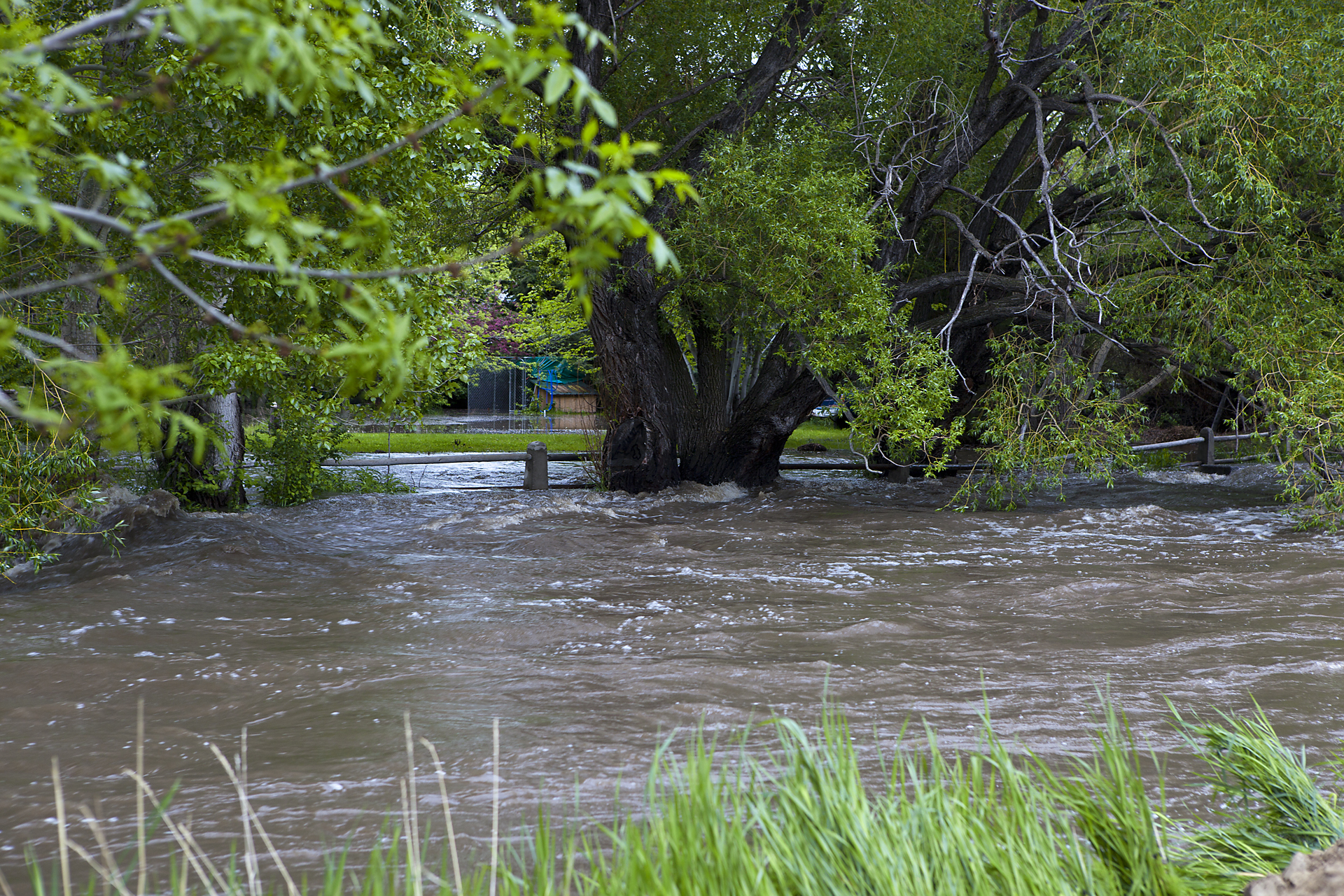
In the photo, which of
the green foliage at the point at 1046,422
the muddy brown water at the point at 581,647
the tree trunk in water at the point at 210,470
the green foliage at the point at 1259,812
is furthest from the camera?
the tree trunk in water at the point at 210,470

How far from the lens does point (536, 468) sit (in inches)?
637

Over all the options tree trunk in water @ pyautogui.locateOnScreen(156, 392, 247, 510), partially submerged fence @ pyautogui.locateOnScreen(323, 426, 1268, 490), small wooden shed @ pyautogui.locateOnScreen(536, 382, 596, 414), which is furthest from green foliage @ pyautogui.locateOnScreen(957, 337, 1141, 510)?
small wooden shed @ pyautogui.locateOnScreen(536, 382, 596, 414)

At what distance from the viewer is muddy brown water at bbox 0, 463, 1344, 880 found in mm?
4836

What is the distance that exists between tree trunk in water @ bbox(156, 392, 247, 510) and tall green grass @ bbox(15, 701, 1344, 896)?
383 inches

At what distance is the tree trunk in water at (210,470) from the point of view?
12.8 meters

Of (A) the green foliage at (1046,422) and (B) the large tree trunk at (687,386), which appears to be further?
(B) the large tree trunk at (687,386)

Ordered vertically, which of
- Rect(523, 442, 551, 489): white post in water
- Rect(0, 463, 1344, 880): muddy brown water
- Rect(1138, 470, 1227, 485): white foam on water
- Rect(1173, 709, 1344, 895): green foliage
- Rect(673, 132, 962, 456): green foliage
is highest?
Rect(673, 132, 962, 456): green foliage

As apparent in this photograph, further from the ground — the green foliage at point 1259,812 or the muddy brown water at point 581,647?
the green foliage at point 1259,812

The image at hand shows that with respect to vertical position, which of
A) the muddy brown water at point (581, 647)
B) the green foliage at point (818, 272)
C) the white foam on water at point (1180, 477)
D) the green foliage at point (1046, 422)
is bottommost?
the muddy brown water at point (581, 647)

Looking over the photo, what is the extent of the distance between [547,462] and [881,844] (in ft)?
48.4

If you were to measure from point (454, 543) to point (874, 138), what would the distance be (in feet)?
23.8

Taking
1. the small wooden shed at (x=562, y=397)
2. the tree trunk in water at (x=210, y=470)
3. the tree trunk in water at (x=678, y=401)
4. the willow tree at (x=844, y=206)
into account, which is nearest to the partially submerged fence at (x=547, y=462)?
the tree trunk in water at (x=678, y=401)

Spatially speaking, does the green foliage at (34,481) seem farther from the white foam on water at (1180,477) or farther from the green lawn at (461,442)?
the white foam on water at (1180,477)

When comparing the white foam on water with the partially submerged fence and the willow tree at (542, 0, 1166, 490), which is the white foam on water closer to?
the partially submerged fence
